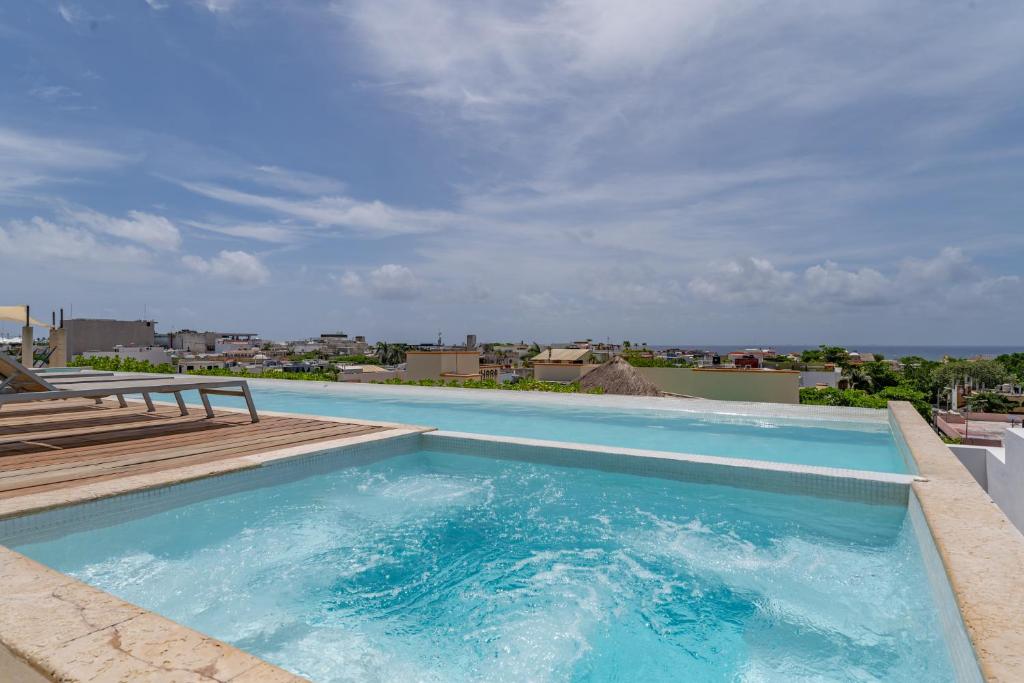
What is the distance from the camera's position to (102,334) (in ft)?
130

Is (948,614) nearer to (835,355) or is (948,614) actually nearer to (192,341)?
(835,355)

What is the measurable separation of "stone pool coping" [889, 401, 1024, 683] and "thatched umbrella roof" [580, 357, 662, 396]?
31.1 ft

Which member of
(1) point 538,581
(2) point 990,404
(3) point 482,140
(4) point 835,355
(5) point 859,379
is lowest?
(2) point 990,404

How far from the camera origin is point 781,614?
270 centimetres

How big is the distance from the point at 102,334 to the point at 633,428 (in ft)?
148

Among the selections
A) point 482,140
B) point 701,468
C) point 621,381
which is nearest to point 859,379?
point 621,381

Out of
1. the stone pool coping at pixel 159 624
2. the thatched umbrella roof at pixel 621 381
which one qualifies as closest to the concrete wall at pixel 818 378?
the thatched umbrella roof at pixel 621 381

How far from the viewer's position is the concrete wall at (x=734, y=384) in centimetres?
1184

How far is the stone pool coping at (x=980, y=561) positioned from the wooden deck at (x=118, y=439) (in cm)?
439

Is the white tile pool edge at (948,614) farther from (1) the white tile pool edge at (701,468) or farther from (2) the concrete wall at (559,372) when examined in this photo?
(2) the concrete wall at (559,372)

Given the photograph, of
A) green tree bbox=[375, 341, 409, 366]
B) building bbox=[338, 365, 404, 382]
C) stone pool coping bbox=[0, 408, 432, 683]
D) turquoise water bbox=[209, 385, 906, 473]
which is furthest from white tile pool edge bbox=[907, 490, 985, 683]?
green tree bbox=[375, 341, 409, 366]

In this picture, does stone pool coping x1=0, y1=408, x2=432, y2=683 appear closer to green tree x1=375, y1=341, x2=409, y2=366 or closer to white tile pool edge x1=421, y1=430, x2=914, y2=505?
white tile pool edge x1=421, y1=430, x2=914, y2=505

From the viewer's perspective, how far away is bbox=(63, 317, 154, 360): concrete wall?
125 ft

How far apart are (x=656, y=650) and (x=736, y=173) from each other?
579 inches
